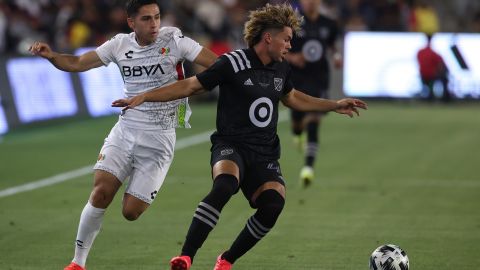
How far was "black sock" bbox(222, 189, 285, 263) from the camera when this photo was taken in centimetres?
849

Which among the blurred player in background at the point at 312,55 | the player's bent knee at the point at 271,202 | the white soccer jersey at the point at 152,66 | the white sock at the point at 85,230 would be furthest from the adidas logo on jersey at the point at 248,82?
the blurred player in background at the point at 312,55

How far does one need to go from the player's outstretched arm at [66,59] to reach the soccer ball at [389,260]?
9.05 feet

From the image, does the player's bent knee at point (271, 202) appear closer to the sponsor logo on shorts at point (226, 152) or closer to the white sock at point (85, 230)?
the sponsor logo on shorts at point (226, 152)

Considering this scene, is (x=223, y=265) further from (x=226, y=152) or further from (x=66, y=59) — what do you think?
(x=66, y=59)

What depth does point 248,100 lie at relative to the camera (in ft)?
28.4

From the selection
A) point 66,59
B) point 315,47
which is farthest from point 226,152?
point 315,47

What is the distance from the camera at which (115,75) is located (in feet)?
83.5

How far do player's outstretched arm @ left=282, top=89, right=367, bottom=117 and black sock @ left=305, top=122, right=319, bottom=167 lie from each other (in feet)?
19.3

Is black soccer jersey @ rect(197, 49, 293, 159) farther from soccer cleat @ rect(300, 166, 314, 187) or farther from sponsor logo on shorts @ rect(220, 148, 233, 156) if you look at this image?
soccer cleat @ rect(300, 166, 314, 187)

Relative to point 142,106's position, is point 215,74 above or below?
above

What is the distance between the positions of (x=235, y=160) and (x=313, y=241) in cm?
244

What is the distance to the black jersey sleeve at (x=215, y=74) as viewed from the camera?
843cm

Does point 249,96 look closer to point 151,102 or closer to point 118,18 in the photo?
point 151,102

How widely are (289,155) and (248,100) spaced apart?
32.7 feet
